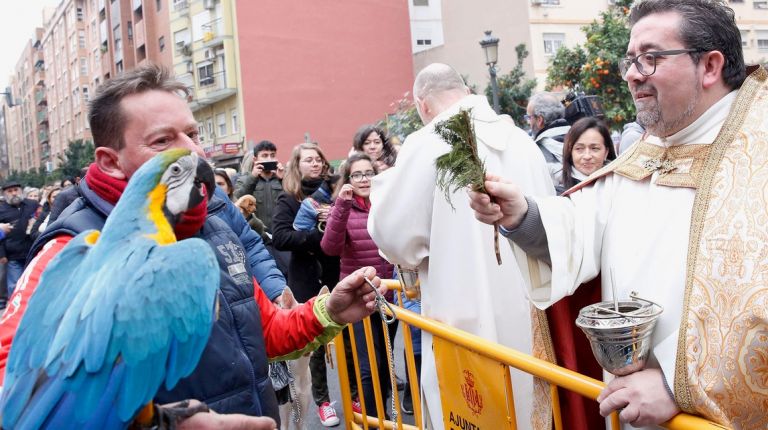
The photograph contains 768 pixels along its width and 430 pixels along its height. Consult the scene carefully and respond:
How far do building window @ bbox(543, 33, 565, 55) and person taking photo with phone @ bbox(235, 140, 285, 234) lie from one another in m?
25.8

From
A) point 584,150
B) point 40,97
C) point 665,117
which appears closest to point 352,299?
point 665,117

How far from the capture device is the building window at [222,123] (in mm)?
34022

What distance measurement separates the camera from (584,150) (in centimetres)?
491

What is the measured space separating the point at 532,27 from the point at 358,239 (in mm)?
27529

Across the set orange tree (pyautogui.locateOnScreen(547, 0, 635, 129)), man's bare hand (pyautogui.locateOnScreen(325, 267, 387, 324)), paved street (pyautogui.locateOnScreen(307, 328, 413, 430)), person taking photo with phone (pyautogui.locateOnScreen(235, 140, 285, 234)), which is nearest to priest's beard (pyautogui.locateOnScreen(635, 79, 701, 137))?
man's bare hand (pyautogui.locateOnScreen(325, 267, 387, 324))

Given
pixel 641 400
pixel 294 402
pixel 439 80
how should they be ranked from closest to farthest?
1. pixel 641 400
2. pixel 439 80
3. pixel 294 402

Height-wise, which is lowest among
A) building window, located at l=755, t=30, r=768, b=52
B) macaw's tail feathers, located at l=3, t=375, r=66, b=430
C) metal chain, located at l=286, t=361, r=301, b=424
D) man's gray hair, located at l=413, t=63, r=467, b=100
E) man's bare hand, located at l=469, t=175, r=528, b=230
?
metal chain, located at l=286, t=361, r=301, b=424

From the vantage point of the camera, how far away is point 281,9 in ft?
108

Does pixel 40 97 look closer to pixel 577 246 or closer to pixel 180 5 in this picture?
pixel 180 5

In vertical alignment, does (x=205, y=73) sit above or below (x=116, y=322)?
above

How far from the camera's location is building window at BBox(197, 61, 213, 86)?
110 feet

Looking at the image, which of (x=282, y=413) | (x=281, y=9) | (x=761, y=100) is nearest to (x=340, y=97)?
(x=281, y=9)

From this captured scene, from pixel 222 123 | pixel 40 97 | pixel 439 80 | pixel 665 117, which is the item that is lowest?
pixel 665 117

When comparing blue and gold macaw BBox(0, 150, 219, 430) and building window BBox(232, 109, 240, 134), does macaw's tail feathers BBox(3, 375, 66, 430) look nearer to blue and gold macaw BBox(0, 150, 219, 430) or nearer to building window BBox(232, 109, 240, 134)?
blue and gold macaw BBox(0, 150, 219, 430)
